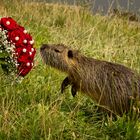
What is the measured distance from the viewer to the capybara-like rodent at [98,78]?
4410 mm

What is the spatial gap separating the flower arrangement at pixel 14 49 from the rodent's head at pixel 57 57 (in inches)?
8.8

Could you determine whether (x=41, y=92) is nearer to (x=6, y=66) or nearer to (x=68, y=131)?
(x=6, y=66)

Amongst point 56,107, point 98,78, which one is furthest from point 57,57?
point 56,107

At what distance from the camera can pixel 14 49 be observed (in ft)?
15.4

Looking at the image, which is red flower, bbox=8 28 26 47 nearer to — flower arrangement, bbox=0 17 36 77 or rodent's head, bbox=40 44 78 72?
flower arrangement, bbox=0 17 36 77

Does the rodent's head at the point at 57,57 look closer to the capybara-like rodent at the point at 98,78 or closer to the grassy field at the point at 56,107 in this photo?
the capybara-like rodent at the point at 98,78

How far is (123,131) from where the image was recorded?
13.3ft

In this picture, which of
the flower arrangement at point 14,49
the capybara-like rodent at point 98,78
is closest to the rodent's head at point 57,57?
the capybara-like rodent at point 98,78

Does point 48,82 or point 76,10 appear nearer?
point 48,82

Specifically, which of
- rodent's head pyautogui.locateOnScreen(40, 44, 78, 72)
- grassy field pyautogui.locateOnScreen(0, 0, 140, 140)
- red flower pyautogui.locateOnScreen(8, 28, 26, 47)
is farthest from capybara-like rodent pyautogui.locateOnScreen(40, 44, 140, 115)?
red flower pyautogui.locateOnScreen(8, 28, 26, 47)

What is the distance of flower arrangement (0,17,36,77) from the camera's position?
15.3 ft

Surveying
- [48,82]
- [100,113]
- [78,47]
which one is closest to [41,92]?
[48,82]

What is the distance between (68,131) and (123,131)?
44 cm

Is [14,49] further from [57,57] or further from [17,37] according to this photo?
[57,57]
